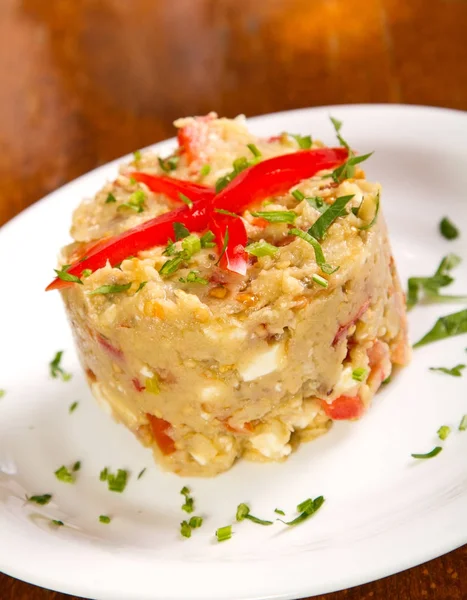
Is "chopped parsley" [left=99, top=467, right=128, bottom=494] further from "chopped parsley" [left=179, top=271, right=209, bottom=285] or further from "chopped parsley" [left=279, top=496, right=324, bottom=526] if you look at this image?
"chopped parsley" [left=179, top=271, right=209, bottom=285]

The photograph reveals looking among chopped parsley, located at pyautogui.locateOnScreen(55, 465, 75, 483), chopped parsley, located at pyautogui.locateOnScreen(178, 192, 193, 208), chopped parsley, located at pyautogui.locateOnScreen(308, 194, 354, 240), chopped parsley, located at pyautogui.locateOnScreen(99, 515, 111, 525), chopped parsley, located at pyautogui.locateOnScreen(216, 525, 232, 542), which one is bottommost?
chopped parsley, located at pyautogui.locateOnScreen(99, 515, 111, 525)

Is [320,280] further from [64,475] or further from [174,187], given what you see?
[64,475]

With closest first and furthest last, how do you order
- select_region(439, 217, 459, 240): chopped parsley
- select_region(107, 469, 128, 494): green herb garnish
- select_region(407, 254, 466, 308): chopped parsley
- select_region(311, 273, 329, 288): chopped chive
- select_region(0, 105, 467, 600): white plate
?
select_region(0, 105, 467, 600): white plate, select_region(311, 273, 329, 288): chopped chive, select_region(107, 469, 128, 494): green herb garnish, select_region(407, 254, 466, 308): chopped parsley, select_region(439, 217, 459, 240): chopped parsley

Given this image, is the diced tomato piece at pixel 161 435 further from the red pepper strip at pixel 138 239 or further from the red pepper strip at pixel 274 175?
the red pepper strip at pixel 274 175

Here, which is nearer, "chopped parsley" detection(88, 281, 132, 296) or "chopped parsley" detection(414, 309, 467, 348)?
"chopped parsley" detection(88, 281, 132, 296)

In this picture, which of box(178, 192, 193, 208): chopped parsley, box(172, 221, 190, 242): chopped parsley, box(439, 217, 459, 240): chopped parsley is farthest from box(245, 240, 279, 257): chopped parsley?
box(439, 217, 459, 240): chopped parsley

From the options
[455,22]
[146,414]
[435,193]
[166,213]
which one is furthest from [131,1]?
[146,414]

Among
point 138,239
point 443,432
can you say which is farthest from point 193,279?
point 443,432
